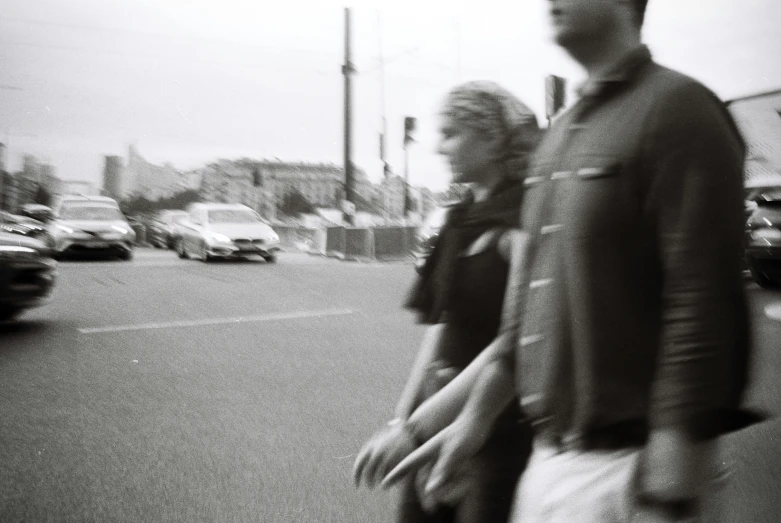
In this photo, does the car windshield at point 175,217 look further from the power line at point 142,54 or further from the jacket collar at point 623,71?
the jacket collar at point 623,71

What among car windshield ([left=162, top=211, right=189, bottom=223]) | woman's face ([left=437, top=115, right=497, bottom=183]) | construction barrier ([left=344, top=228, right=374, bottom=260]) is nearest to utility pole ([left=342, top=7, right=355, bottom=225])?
car windshield ([left=162, top=211, right=189, bottom=223])

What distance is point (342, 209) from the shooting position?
110 inches

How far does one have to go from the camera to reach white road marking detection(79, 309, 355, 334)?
469cm

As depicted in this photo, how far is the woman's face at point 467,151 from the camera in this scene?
54.4 inches

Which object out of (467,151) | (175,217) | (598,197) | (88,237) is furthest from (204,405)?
(598,197)

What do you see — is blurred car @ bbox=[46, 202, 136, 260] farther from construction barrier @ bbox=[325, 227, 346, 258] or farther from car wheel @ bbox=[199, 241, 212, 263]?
car wheel @ bbox=[199, 241, 212, 263]

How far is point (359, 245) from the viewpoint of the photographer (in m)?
8.76

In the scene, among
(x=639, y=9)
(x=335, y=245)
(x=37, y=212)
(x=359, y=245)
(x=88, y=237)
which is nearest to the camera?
(x=639, y=9)

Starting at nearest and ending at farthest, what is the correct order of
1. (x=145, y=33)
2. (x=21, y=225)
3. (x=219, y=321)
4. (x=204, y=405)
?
(x=145, y=33) → (x=21, y=225) → (x=204, y=405) → (x=219, y=321)

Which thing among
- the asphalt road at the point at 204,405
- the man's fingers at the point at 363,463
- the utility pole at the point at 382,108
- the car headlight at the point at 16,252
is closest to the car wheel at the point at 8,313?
the asphalt road at the point at 204,405

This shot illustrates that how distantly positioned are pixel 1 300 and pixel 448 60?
3.63 meters

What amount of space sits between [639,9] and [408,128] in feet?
4.26

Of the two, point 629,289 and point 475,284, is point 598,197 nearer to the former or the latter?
point 629,289

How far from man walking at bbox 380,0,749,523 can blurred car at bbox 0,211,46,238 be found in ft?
7.46
